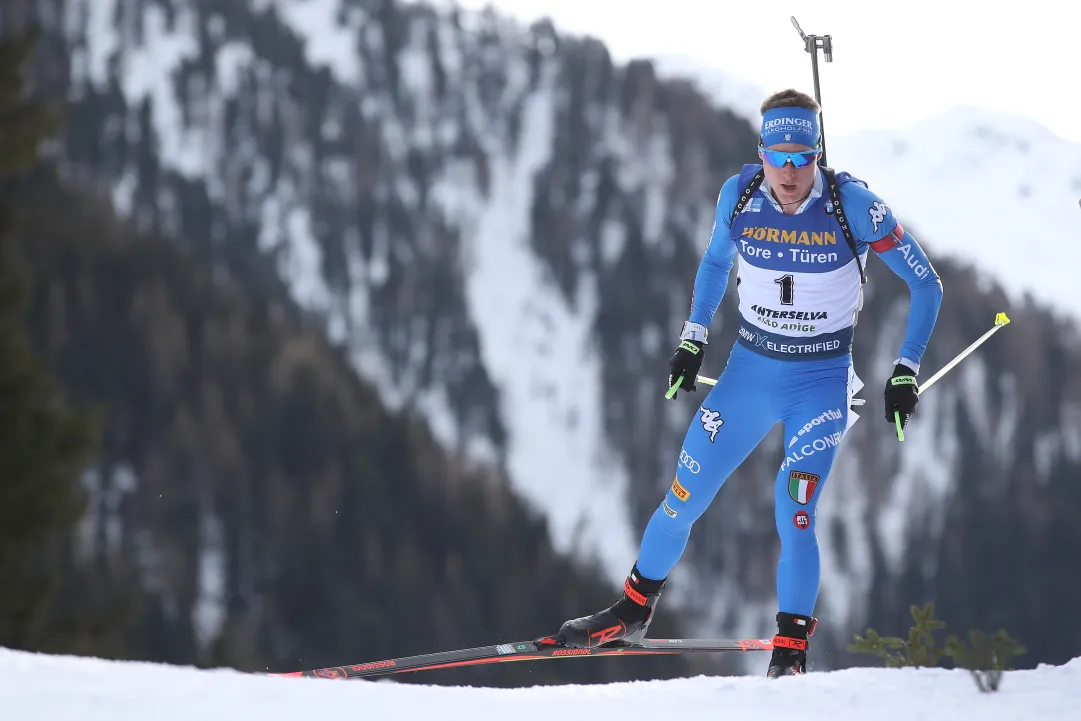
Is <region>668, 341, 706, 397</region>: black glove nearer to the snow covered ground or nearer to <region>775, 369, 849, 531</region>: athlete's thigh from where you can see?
<region>775, 369, 849, 531</region>: athlete's thigh

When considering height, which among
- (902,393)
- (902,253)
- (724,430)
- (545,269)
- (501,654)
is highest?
(545,269)

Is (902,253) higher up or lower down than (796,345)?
higher up

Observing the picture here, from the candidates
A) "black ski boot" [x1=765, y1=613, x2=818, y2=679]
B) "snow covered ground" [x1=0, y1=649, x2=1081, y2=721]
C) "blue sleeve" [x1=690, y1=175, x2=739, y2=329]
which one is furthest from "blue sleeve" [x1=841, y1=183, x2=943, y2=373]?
"snow covered ground" [x1=0, y1=649, x2=1081, y2=721]

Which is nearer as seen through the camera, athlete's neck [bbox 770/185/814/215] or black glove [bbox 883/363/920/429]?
black glove [bbox 883/363/920/429]

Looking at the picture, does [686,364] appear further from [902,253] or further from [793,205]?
[902,253]

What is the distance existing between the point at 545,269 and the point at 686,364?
14834 cm

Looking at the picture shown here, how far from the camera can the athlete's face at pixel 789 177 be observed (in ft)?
17.9

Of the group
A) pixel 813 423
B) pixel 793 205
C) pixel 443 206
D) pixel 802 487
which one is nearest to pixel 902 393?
pixel 813 423

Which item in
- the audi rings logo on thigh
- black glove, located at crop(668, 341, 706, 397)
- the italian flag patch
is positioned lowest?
the italian flag patch

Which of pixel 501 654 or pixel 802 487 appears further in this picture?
pixel 501 654

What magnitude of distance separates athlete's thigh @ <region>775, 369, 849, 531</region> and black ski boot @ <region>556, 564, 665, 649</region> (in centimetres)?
97

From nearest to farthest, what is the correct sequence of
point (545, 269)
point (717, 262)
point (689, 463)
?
1. point (689, 463)
2. point (717, 262)
3. point (545, 269)

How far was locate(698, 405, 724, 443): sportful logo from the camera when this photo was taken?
5633 mm

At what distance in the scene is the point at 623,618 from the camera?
6086 millimetres
